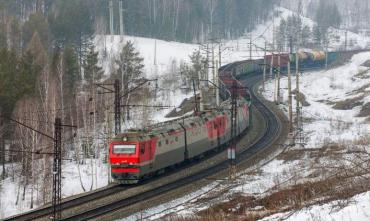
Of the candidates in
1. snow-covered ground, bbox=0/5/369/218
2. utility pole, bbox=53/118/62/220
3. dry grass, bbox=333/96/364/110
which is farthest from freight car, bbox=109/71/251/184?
dry grass, bbox=333/96/364/110

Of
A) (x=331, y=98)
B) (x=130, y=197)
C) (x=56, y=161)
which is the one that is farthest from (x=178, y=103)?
(x=56, y=161)

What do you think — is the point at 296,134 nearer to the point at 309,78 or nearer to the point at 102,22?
the point at 309,78

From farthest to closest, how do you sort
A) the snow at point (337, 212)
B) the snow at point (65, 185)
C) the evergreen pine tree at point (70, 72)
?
the evergreen pine tree at point (70, 72) → the snow at point (65, 185) → the snow at point (337, 212)

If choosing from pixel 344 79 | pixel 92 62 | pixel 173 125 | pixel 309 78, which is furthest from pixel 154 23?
pixel 173 125

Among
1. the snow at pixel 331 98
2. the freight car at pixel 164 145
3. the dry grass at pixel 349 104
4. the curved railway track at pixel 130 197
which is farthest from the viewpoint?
the dry grass at pixel 349 104

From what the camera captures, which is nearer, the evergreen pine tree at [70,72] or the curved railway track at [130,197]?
the curved railway track at [130,197]

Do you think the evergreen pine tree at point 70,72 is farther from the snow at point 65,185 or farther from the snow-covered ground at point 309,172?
the snow-covered ground at point 309,172

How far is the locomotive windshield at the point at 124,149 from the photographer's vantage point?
32.8m

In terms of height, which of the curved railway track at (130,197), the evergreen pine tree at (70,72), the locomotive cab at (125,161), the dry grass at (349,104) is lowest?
the curved railway track at (130,197)

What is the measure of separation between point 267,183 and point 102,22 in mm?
94325

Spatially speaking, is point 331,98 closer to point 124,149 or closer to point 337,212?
point 124,149

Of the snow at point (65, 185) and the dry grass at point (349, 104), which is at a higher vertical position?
the dry grass at point (349, 104)

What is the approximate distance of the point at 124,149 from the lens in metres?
33.0

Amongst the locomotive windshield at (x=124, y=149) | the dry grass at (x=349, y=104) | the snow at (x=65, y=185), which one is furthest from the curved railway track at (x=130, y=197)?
the dry grass at (x=349, y=104)
